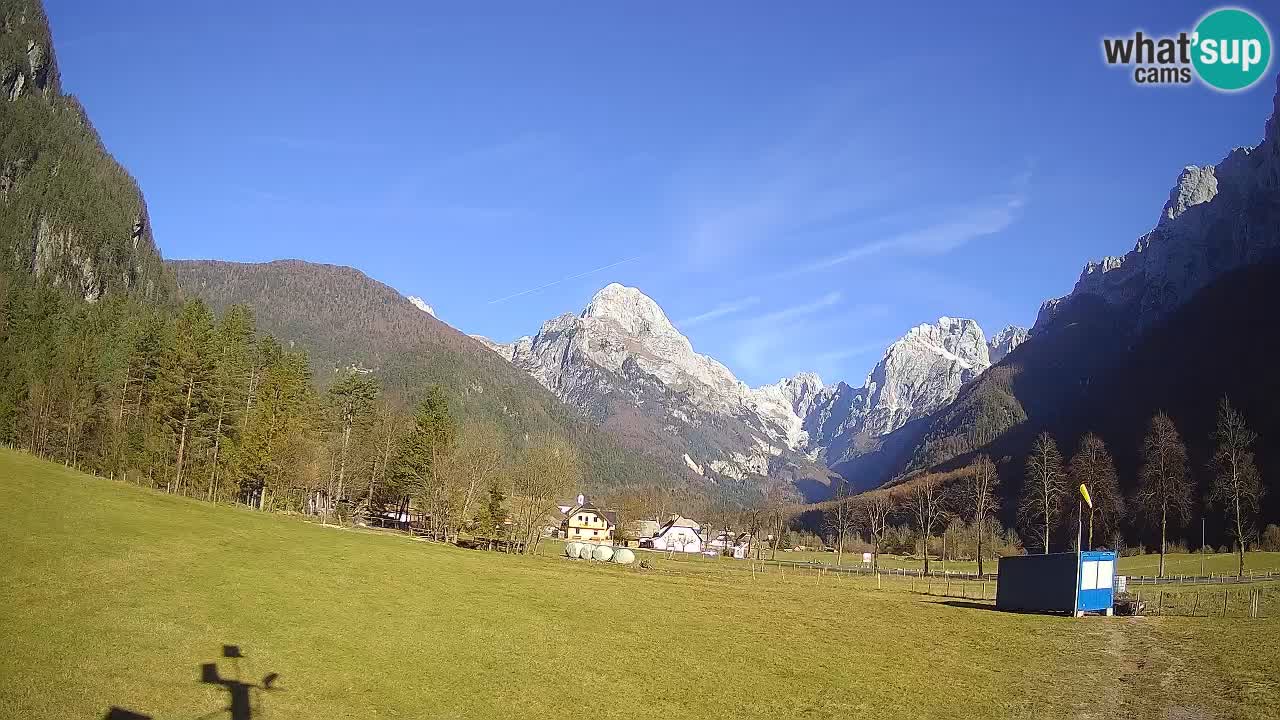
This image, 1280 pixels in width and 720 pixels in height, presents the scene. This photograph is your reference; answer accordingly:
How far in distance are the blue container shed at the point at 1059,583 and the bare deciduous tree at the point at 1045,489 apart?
1434 inches

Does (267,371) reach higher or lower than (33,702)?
higher

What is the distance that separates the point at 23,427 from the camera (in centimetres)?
8506

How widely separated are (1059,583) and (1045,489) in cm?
5841

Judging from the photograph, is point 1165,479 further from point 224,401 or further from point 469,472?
point 224,401

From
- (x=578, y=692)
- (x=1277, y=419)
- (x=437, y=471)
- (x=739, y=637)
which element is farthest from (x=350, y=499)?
(x=1277, y=419)

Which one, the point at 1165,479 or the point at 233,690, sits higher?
the point at 1165,479

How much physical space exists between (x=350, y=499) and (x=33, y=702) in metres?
101

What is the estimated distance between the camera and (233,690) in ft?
81.8

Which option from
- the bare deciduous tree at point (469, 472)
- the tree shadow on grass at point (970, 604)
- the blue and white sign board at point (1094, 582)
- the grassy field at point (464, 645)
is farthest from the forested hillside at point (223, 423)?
the blue and white sign board at point (1094, 582)

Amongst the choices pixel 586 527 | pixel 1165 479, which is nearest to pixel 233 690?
pixel 1165 479

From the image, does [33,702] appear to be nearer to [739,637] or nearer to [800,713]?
[800,713]

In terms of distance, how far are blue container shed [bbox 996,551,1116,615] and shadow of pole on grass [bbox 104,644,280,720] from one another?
47.4 m

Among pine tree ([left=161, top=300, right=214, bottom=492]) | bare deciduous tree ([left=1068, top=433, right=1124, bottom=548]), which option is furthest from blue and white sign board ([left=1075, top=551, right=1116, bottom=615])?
bare deciduous tree ([left=1068, top=433, right=1124, bottom=548])

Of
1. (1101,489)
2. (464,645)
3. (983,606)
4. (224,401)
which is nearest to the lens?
(464,645)
